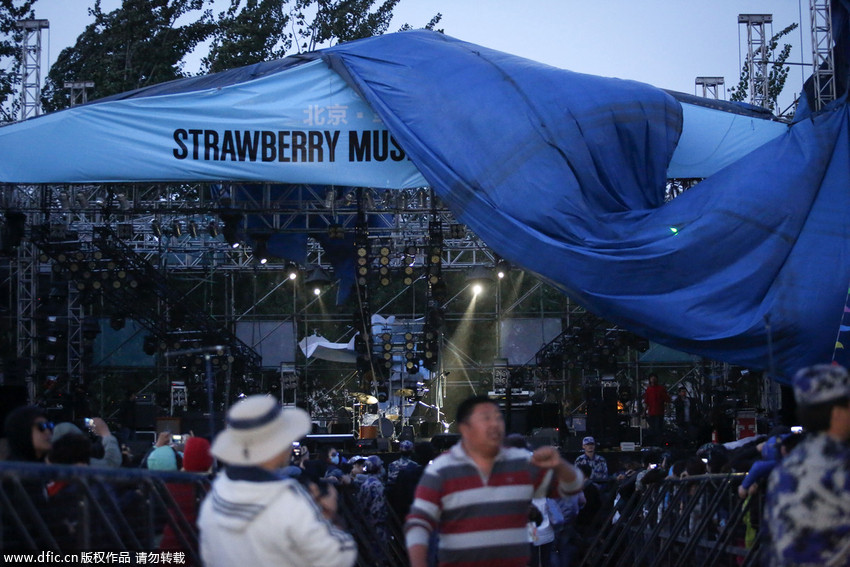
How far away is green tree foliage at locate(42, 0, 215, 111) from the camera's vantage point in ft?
118

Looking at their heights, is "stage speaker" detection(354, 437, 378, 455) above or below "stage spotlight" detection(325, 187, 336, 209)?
below

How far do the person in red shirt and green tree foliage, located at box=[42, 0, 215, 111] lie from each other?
18959 mm

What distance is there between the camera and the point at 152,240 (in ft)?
82.5

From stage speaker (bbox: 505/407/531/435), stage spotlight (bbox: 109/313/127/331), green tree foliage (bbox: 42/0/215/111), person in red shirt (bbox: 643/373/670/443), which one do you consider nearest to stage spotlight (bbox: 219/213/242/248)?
stage speaker (bbox: 505/407/531/435)

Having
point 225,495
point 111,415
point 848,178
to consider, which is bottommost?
point 111,415

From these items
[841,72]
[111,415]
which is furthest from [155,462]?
[111,415]

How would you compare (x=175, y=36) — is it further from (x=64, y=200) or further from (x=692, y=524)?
(x=692, y=524)

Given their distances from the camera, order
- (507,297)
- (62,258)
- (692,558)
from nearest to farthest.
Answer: (692,558)
(62,258)
(507,297)

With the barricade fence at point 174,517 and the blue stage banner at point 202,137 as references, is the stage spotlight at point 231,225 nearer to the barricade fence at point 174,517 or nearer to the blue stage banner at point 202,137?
the blue stage banner at point 202,137

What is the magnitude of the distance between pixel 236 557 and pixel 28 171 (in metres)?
10.8

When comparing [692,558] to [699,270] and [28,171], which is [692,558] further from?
[28,171]

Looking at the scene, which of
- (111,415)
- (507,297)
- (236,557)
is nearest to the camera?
(236,557)

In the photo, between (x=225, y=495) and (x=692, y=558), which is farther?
(x=692, y=558)

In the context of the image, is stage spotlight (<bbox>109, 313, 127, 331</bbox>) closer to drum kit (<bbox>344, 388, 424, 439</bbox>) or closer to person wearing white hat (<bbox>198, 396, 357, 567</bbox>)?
drum kit (<bbox>344, 388, 424, 439</bbox>)
